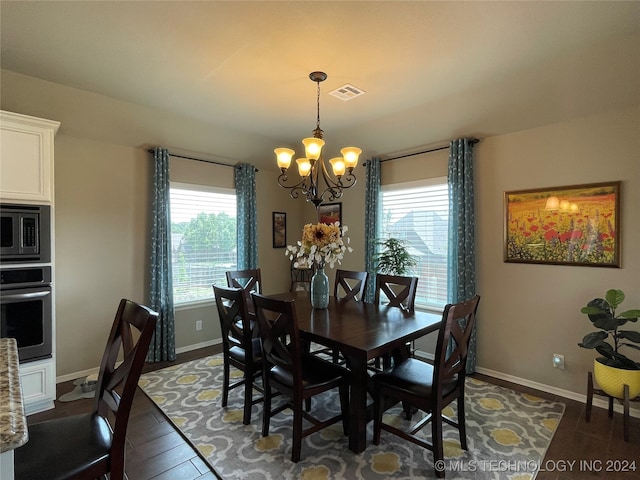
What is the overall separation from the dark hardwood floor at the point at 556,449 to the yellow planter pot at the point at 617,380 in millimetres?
306

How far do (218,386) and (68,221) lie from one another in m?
2.32

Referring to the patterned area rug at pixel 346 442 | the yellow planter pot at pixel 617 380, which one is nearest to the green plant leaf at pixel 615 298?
the yellow planter pot at pixel 617 380

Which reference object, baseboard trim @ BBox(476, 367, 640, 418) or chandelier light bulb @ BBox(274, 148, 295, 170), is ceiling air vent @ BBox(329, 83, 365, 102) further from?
baseboard trim @ BBox(476, 367, 640, 418)

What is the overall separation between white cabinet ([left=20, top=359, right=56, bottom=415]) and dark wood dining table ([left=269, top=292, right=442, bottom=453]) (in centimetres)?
222

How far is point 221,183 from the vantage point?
179 inches

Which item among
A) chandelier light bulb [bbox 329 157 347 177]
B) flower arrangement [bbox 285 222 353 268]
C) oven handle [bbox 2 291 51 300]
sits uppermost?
chandelier light bulb [bbox 329 157 347 177]

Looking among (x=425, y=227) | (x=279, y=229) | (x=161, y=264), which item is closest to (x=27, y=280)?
(x=161, y=264)

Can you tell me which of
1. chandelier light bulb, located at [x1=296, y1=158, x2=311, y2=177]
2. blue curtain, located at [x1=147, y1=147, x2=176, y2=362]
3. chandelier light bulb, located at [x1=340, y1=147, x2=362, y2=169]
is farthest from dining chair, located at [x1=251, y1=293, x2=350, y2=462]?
blue curtain, located at [x1=147, y1=147, x2=176, y2=362]

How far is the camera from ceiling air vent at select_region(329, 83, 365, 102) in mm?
3112

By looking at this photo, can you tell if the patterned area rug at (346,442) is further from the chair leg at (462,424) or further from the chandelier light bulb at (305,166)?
the chandelier light bulb at (305,166)

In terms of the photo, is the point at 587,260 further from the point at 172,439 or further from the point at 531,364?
the point at 172,439

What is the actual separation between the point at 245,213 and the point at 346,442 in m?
3.24

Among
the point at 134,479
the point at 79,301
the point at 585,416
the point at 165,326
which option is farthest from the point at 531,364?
the point at 79,301

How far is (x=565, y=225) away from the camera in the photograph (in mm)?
2980
